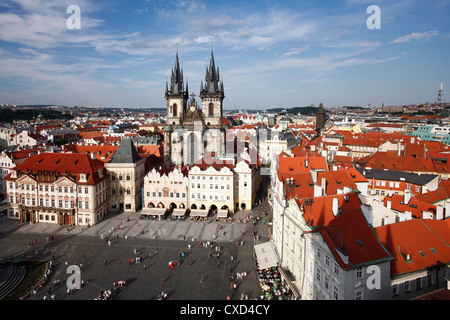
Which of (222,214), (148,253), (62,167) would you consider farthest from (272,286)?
(62,167)

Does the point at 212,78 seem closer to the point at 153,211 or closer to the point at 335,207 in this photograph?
the point at 153,211

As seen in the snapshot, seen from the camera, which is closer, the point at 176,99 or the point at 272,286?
the point at 272,286

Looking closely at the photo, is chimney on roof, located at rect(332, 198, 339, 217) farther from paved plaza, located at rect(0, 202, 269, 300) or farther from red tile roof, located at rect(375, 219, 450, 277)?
paved plaza, located at rect(0, 202, 269, 300)

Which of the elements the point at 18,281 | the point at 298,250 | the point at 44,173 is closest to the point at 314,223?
the point at 298,250

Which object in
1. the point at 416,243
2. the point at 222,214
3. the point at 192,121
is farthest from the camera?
the point at 192,121

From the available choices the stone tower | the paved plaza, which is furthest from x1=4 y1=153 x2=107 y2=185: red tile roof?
the stone tower

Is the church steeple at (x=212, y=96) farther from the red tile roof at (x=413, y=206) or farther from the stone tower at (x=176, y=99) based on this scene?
the red tile roof at (x=413, y=206)

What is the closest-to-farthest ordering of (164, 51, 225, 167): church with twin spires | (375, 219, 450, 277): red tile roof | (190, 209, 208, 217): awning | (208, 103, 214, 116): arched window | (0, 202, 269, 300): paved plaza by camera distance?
1. (375, 219, 450, 277): red tile roof
2. (0, 202, 269, 300): paved plaza
3. (190, 209, 208, 217): awning
4. (164, 51, 225, 167): church with twin spires
5. (208, 103, 214, 116): arched window

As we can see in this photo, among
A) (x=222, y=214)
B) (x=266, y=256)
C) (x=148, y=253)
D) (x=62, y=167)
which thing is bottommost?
(x=148, y=253)
